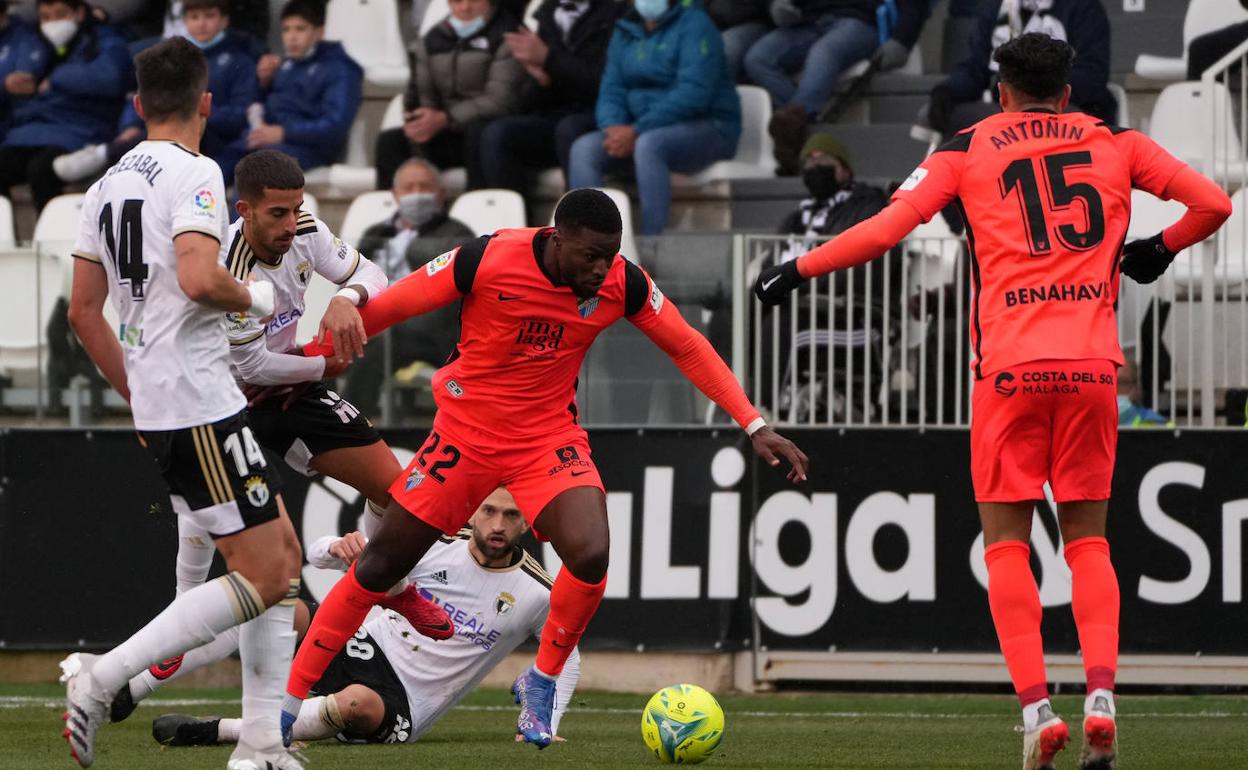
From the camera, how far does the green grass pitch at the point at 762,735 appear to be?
7070 millimetres

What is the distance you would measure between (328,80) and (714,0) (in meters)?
2.89

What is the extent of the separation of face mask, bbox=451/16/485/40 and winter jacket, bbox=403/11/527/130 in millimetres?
30

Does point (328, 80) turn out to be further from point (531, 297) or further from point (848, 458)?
point (531, 297)

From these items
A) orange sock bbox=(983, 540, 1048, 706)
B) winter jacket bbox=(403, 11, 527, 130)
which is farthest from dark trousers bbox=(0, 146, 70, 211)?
orange sock bbox=(983, 540, 1048, 706)

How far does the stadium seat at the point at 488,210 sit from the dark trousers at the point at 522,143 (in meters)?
0.56

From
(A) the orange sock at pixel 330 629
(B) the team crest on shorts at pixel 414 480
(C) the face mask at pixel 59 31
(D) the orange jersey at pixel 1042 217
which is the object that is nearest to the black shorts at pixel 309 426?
(B) the team crest on shorts at pixel 414 480

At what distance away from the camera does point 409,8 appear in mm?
15797

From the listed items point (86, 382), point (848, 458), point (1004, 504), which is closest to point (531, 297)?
point (1004, 504)

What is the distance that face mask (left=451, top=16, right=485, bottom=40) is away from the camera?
1377 centimetres

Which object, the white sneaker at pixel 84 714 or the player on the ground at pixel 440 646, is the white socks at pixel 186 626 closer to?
the white sneaker at pixel 84 714

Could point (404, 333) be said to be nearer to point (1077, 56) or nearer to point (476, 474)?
point (476, 474)

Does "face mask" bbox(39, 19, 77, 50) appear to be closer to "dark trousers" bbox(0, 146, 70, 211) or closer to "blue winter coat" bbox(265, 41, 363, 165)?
"dark trousers" bbox(0, 146, 70, 211)

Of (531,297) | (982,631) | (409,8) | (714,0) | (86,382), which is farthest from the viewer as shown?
(409,8)

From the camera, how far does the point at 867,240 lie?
6352mm
